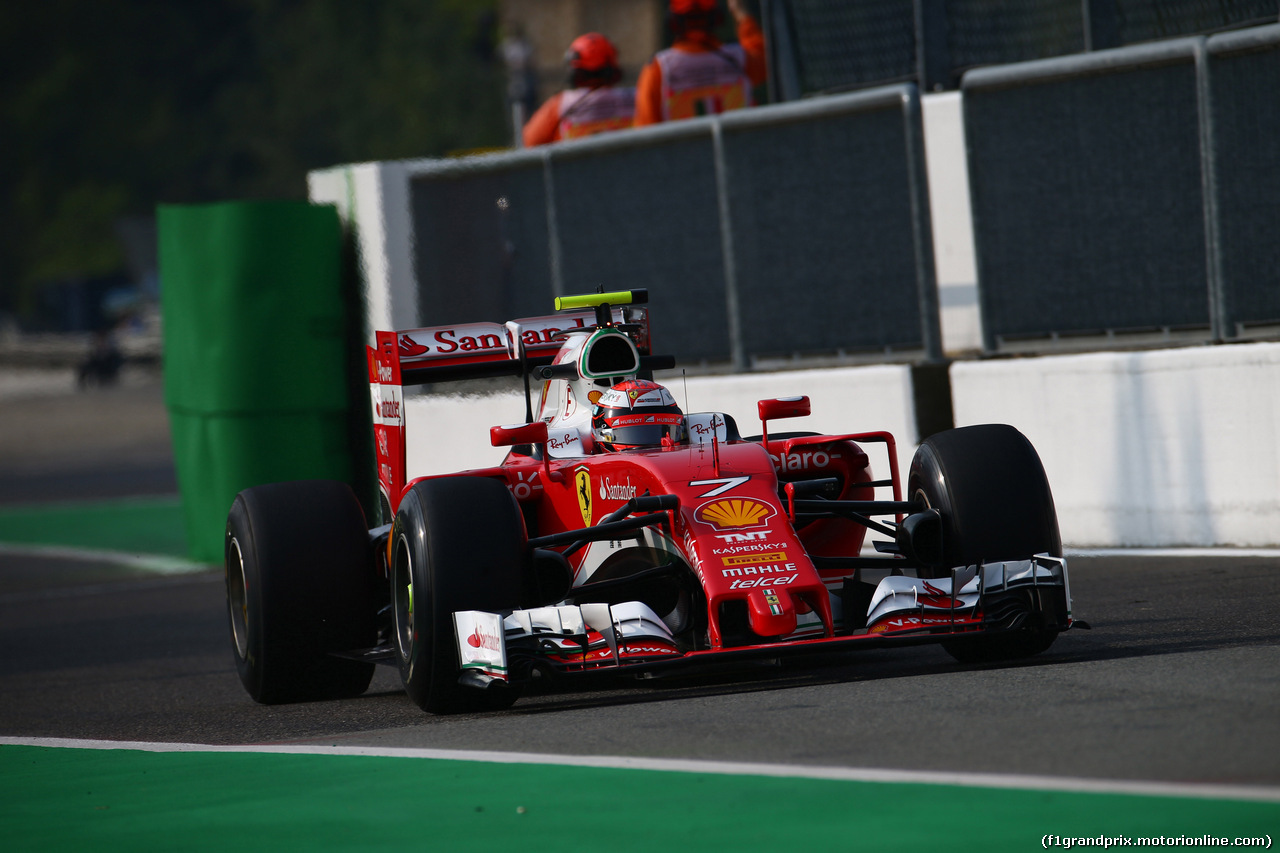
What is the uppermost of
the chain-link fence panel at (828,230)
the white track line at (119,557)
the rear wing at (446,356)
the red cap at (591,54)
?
the red cap at (591,54)

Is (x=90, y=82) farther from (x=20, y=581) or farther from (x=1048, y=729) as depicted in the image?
(x=1048, y=729)

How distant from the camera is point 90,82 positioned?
269ft

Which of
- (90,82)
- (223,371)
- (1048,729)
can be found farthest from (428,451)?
(90,82)

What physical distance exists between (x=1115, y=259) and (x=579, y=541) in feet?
16.8

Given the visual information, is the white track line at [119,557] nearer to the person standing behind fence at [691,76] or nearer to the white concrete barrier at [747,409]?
the white concrete barrier at [747,409]

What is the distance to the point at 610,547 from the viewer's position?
26.7 ft

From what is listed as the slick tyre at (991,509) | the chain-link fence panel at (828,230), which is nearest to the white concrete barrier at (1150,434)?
the chain-link fence panel at (828,230)

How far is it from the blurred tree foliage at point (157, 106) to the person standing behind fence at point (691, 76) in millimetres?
58001

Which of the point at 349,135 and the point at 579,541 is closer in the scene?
the point at 579,541

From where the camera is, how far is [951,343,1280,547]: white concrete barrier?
10477 millimetres

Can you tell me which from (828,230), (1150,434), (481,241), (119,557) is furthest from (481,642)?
(119,557)

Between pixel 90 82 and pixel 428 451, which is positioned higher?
pixel 90 82

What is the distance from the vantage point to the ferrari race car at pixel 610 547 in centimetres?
719

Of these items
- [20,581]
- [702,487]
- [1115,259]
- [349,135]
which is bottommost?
[20,581]
